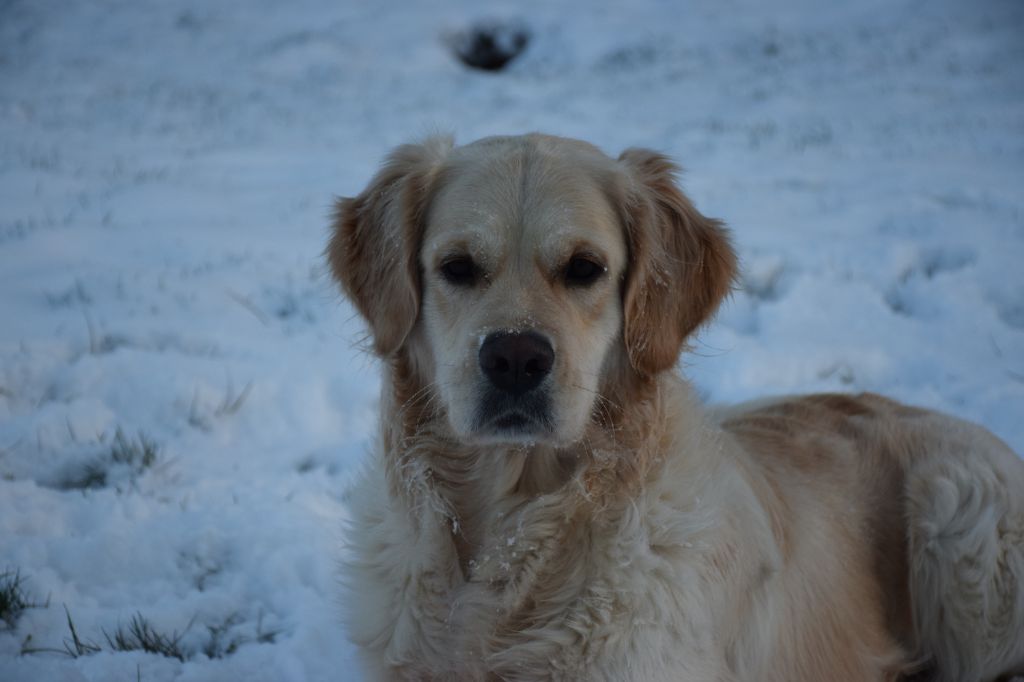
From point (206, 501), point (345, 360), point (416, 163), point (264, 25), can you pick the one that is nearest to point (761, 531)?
point (416, 163)

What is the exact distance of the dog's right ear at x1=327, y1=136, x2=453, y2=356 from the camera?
2.67m

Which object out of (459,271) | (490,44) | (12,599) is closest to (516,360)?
(459,271)

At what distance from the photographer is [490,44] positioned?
14.1 metres

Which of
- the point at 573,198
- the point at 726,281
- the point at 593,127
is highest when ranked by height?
the point at 573,198

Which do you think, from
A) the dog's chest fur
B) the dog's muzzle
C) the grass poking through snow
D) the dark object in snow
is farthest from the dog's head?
the dark object in snow

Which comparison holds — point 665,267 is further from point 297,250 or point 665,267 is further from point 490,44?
point 490,44

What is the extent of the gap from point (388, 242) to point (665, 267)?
0.87 m

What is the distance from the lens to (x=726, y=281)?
280cm

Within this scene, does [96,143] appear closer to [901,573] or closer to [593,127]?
[593,127]

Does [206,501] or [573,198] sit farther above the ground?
[573,198]

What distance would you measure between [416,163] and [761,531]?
1617mm

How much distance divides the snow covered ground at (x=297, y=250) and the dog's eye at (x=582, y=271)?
3.40ft

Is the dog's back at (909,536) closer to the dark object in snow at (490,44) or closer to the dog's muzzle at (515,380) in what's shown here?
the dog's muzzle at (515,380)

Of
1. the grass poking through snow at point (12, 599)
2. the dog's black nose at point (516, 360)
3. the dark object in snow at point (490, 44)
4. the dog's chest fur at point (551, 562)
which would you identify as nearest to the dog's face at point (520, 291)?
the dog's black nose at point (516, 360)
